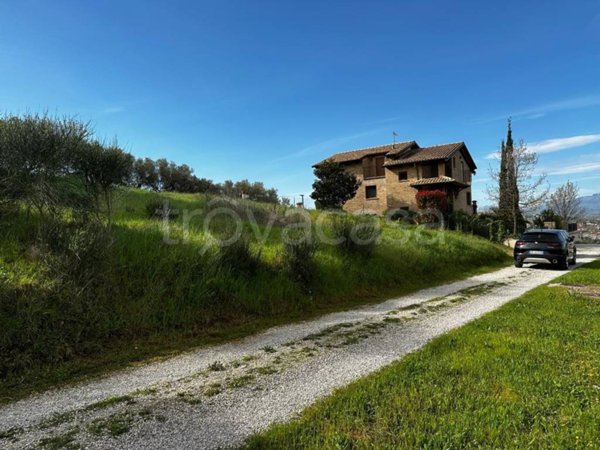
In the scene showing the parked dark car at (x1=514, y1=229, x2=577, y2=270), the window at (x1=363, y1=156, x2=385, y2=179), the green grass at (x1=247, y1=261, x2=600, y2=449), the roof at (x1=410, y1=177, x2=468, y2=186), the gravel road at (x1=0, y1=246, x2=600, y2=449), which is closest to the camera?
the green grass at (x1=247, y1=261, x2=600, y2=449)

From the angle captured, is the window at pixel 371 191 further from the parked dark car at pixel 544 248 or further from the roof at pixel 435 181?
the parked dark car at pixel 544 248

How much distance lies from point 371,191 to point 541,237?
23866 millimetres

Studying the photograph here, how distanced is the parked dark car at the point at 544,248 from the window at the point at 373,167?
23460 mm

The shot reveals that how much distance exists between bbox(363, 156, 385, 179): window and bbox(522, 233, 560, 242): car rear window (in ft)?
76.6

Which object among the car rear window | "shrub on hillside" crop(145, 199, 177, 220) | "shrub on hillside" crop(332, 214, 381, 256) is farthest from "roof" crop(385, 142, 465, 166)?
"shrub on hillside" crop(145, 199, 177, 220)

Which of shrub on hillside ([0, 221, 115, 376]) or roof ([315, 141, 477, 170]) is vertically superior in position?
roof ([315, 141, 477, 170])

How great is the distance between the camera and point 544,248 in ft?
56.2

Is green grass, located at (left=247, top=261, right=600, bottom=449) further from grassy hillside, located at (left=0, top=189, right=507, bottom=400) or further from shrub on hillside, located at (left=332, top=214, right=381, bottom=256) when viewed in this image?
shrub on hillside, located at (left=332, top=214, right=381, bottom=256)

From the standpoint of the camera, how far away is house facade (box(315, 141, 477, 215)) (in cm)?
3622

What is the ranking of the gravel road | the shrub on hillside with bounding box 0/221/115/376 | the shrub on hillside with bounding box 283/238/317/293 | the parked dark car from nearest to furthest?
the gravel road < the shrub on hillside with bounding box 0/221/115/376 < the shrub on hillside with bounding box 283/238/317/293 < the parked dark car

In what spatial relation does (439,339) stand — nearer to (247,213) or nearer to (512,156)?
(247,213)

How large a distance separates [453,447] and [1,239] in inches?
314

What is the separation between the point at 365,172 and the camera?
41.4 meters

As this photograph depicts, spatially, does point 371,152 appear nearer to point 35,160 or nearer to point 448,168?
point 448,168
